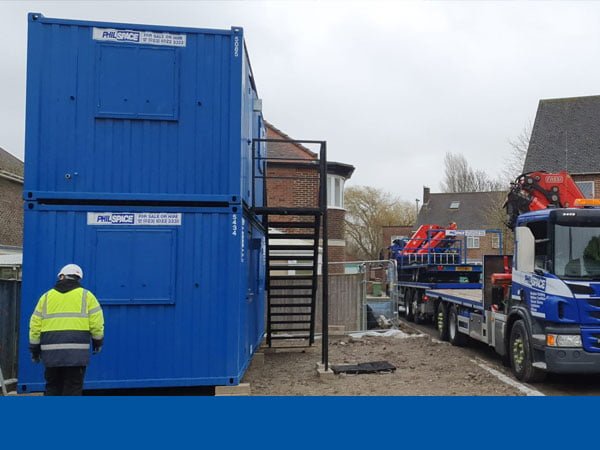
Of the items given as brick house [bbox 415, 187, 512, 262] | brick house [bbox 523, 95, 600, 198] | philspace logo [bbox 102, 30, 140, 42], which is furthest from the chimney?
philspace logo [bbox 102, 30, 140, 42]

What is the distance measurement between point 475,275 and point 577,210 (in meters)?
9.13

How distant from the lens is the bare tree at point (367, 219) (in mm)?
60188

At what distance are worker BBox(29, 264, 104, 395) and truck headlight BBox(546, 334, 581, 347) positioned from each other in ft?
20.2

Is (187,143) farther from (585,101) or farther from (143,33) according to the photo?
(585,101)

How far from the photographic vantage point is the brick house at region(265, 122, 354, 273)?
19.8 meters

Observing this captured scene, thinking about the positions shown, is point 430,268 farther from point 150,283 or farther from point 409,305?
point 150,283

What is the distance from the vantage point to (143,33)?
23.8ft

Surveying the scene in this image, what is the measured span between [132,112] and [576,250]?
663cm

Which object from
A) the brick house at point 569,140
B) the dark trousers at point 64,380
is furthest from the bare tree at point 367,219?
the dark trousers at point 64,380

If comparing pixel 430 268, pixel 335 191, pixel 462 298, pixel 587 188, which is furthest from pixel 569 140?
pixel 462 298

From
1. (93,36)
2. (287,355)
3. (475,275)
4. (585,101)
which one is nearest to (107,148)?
(93,36)

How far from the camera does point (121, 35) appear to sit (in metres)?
7.20

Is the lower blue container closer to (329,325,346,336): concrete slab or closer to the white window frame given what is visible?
(329,325,346,336): concrete slab

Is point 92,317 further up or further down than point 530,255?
further down
